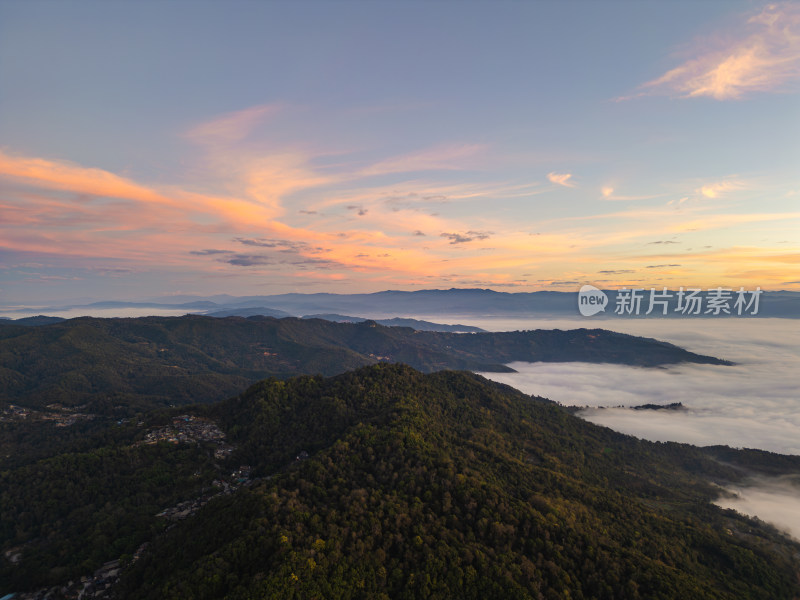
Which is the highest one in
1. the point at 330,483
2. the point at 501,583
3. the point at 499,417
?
the point at 330,483

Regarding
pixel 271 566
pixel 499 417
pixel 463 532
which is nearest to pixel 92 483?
pixel 271 566

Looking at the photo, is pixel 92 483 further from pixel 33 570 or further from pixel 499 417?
pixel 499 417

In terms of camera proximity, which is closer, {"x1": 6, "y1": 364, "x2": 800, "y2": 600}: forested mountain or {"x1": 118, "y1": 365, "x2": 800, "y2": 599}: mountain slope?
{"x1": 118, "y1": 365, "x2": 800, "y2": 599}: mountain slope

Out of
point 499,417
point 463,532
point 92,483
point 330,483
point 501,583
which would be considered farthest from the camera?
point 499,417

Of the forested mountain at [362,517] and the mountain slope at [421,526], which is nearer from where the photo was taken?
the mountain slope at [421,526]
